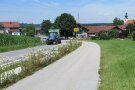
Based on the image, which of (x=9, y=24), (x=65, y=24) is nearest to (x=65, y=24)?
(x=65, y=24)

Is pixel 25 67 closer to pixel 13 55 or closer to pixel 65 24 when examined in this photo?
pixel 13 55

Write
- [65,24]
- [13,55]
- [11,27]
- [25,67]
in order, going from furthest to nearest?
1. [11,27]
2. [65,24]
3. [13,55]
4. [25,67]

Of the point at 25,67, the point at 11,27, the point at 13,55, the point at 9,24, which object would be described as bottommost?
the point at 13,55

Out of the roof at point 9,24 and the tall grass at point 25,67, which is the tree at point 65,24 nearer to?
the roof at point 9,24

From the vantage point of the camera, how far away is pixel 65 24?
76.8 metres

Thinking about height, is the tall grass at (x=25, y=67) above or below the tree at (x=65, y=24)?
below

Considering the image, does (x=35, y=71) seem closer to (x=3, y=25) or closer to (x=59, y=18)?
(x=59, y=18)

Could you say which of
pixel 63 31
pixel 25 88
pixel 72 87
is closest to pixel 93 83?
pixel 72 87

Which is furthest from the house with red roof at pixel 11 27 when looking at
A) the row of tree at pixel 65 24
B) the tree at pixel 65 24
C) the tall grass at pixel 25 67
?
the tall grass at pixel 25 67

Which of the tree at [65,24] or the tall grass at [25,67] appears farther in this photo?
the tree at [65,24]

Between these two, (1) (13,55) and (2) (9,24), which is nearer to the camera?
(1) (13,55)

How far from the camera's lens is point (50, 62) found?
12812 millimetres

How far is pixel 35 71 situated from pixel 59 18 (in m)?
71.4

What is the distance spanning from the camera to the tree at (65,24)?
76875mm
